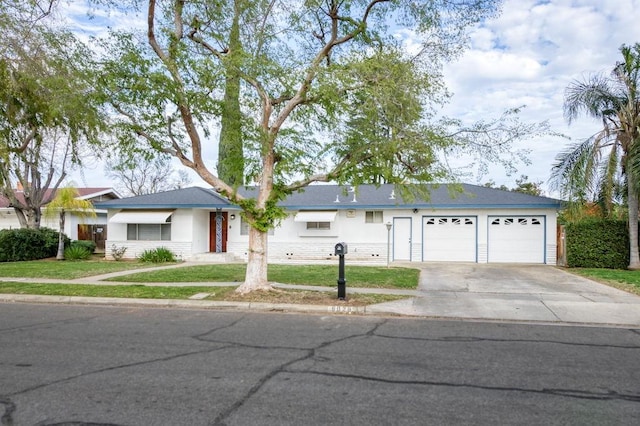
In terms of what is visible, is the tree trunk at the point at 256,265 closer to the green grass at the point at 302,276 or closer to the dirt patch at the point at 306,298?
the dirt patch at the point at 306,298

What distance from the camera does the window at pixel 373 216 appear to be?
22938 mm

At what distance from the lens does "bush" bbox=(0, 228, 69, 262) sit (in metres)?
21.6

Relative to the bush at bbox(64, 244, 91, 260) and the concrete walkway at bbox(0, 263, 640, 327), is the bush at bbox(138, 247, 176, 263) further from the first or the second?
the concrete walkway at bbox(0, 263, 640, 327)

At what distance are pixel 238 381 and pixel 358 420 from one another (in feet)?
5.27

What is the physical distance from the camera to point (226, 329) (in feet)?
26.2

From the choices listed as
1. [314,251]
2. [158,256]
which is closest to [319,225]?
[314,251]

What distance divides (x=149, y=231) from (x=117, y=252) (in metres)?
1.76

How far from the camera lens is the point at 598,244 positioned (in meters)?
19.2

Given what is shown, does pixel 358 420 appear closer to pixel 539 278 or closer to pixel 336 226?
pixel 539 278

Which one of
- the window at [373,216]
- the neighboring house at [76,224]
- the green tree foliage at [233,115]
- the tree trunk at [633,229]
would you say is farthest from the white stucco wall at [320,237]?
the green tree foliage at [233,115]

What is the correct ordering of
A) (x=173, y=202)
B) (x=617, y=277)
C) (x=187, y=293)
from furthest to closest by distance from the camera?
(x=173, y=202) → (x=617, y=277) → (x=187, y=293)

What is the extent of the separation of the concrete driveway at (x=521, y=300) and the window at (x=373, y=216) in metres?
7.18

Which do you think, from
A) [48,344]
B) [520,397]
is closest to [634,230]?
[520,397]

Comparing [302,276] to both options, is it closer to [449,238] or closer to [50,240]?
[449,238]
